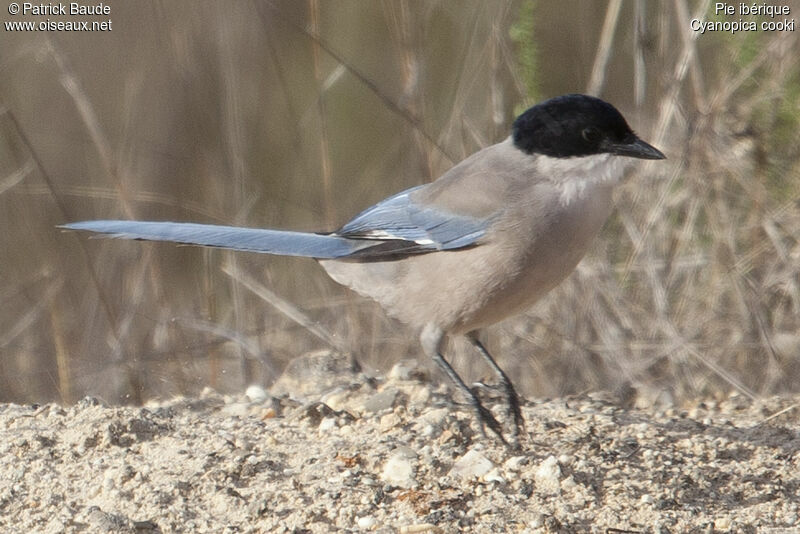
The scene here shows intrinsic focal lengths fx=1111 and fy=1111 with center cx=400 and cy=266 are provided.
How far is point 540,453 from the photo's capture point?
14.1ft

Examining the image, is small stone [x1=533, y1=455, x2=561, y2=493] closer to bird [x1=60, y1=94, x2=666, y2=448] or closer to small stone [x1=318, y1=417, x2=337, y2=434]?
bird [x1=60, y1=94, x2=666, y2=448]

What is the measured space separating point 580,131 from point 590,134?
0.04 m

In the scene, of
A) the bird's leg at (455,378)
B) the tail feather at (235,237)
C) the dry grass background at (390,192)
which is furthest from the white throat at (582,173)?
Answer: the dry grass background at (390,192)

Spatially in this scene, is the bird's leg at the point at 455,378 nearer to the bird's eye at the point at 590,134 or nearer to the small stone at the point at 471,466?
the small stone at the point at 471,466

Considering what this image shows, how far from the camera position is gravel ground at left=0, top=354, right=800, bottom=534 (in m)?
3.79

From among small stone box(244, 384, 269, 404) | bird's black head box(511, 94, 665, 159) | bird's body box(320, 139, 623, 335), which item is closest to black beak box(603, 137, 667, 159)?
bird's black head box(511, 94, 665, 159)

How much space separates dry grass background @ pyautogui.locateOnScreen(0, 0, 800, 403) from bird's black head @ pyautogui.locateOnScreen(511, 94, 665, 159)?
139 cm

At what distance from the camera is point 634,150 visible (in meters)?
4.59

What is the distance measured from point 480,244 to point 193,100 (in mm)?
4900

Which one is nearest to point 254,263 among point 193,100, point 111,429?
point 193,100

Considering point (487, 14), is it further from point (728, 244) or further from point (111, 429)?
point (111, 429)

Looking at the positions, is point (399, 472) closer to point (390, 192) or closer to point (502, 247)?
point (502, 247)

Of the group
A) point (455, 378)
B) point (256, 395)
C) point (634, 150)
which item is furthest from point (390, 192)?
point (634, 150)

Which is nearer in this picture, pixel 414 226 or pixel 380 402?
pixel 380 402
